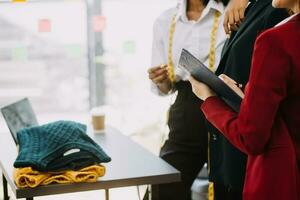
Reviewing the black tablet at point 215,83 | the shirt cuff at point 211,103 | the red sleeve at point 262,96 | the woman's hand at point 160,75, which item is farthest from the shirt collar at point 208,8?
the red sleeve at point 262,96

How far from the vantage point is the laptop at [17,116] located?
81.8 inches

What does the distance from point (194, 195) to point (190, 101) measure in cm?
123

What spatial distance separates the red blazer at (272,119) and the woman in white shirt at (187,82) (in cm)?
81

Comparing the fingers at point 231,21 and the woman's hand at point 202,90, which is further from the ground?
the fingers at point 231,21

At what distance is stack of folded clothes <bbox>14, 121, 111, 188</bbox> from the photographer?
155cm

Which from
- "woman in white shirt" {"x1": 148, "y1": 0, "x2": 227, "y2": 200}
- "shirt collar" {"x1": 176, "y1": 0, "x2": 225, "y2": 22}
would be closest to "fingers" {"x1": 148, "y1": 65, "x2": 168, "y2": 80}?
"woman in white shirt" {"x1": 148, "y1": 0, "x2": 227, "y2": 200}

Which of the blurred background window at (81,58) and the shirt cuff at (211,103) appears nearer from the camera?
the shirt cuff at (211,103)

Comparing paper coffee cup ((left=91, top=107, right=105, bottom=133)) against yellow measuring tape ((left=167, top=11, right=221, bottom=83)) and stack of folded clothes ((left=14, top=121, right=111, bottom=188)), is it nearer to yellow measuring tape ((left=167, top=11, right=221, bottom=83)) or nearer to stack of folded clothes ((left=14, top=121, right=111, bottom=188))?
yellow measuring tape ((left=167, top=11, right=221, bottom=83))


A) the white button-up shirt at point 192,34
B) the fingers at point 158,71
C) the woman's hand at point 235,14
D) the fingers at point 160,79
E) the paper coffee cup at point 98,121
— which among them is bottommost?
the paper coffee cup at point 98,121

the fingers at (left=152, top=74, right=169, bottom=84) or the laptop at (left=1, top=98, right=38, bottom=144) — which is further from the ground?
the fingers at (left=152, top=74, right=169, bottom=84)

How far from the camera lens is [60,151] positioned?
63.4 inches

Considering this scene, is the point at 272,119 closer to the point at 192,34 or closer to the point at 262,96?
the point at 262,96

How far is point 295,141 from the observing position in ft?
4.21

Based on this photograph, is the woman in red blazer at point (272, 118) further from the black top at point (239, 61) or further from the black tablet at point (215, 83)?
the black top at point (239, 61)
